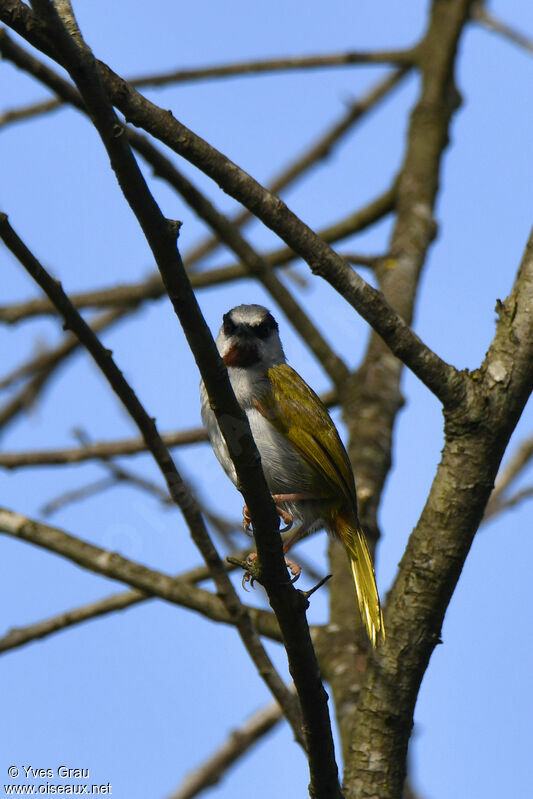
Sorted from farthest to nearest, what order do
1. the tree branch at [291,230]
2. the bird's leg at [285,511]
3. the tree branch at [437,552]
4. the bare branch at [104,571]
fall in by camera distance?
the bare branch at [104,571] < the bird's leg at [285,511] < the tree branch at [437,552] < the tree branch at [291,230]

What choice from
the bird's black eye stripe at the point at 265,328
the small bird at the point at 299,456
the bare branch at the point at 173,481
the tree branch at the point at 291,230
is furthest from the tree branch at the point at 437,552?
the bird's black eye stripe at the point at 265,328

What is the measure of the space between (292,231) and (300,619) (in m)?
1.42

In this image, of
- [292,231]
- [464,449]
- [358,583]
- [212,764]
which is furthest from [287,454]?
[212,764]

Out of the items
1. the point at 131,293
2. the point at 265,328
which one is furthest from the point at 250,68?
the point at 265,328

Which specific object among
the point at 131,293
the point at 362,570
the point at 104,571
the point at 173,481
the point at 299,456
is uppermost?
the point at 131,293

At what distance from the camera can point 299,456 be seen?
15.4 feet

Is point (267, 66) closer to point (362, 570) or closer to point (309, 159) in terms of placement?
point (309, 159)

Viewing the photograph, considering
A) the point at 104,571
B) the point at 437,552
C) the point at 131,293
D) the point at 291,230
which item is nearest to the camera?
the point at 291,230

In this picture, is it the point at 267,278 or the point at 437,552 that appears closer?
the point at 437,552

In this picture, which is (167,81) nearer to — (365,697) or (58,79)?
(58,79)

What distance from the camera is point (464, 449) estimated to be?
153 inches

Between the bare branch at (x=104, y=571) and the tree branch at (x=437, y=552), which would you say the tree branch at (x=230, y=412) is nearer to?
the tree branch at (x=437, y=552)

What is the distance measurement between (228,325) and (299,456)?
90 centimetres

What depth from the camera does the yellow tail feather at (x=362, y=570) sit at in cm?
443
